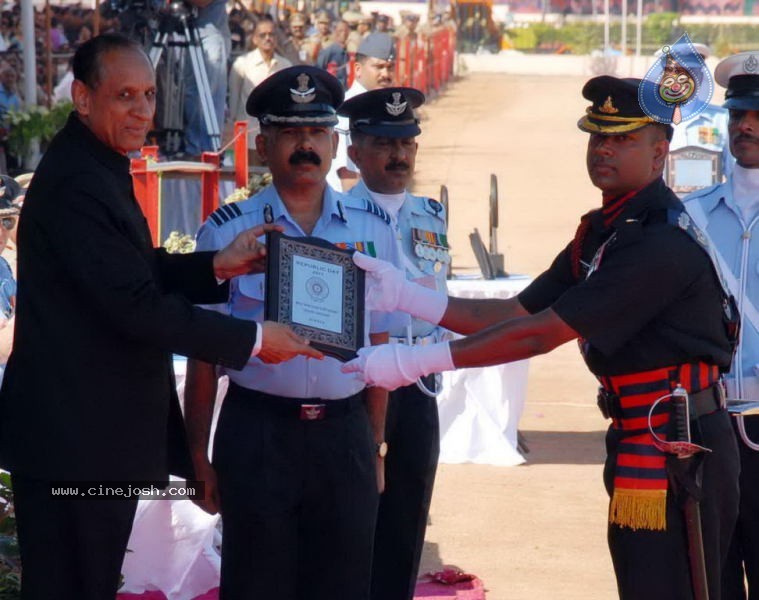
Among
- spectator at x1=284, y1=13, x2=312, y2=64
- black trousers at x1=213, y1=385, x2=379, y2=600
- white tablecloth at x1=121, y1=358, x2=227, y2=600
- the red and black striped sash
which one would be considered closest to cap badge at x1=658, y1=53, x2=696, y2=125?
the red and black striped sash

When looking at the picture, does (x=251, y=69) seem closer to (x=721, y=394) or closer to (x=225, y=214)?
(x=225, y=214)

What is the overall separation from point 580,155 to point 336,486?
23.8 meters

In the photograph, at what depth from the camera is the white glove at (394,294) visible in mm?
4184

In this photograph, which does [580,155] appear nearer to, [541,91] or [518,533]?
[541,91]

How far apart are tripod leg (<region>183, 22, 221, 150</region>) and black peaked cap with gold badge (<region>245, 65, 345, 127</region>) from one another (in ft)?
24.6

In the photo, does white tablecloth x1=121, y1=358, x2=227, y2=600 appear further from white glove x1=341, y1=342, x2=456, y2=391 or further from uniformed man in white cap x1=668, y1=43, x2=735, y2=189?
uniformed man in white cap x1=668, y1=43, x2=735, y2=189

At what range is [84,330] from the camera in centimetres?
354

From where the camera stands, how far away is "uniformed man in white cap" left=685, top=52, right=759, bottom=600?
4555 mm

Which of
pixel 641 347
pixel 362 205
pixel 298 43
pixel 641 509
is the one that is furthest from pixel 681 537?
pixel 298 43

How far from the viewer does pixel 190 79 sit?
39.5 ft

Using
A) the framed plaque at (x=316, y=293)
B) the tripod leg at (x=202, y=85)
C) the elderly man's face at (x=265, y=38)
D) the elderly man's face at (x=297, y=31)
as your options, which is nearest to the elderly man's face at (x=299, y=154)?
the framed plaque at (x=316, y=293)

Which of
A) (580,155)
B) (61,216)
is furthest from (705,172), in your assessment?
(580,155)

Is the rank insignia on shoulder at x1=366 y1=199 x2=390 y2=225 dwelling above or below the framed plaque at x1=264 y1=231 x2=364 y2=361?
above

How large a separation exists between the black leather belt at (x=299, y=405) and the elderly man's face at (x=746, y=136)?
1.73m
